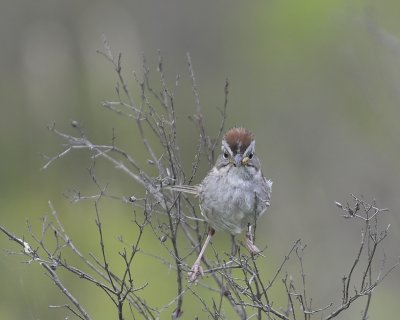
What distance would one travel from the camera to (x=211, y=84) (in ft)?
63.4

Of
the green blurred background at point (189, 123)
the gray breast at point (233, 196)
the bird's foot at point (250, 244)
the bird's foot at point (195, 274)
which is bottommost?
the bird's foot at point (195, 274)

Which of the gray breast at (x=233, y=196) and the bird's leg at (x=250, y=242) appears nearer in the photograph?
the bird's leg at (x=250, y=242)

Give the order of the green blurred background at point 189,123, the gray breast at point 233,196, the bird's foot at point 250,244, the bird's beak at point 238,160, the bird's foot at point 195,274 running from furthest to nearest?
the green blurred background at point 189,123 < the gray breast at point 233,196 < the bird's beak at point 238,160 < the bird's foot at point 195,274 < the bird's foot at point 250,244

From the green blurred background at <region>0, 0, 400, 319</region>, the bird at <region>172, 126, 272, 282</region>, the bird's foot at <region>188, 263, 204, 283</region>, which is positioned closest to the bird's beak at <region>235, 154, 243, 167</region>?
the bird at <region>172, 126, 272, 282</region>

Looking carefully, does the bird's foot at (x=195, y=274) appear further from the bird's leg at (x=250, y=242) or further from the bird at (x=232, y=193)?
the bird's leg at (x=250, y=242)

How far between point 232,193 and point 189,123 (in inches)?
375

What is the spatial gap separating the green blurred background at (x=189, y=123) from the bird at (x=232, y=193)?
445 centimetres

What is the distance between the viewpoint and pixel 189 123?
17.1 metres

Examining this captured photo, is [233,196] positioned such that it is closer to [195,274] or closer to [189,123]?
[195,274]

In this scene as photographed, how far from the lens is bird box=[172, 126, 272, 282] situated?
24.7ft

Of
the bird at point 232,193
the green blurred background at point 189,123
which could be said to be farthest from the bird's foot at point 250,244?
the green blurred background at point 189,123

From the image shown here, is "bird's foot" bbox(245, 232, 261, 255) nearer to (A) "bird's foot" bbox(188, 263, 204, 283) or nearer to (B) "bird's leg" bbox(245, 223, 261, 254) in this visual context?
(B) "bird's leg" bbox(245, 223, 261, 254)

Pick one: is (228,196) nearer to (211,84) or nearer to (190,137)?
(190,137)

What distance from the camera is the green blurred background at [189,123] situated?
1430 centimetres
